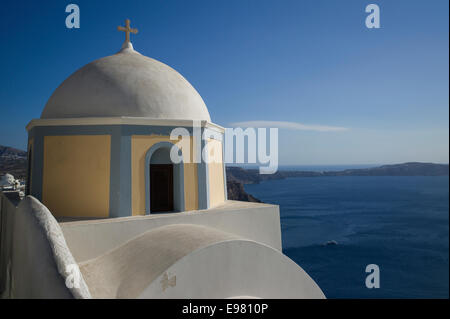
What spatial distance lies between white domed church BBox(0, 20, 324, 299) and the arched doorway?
0.02 metres

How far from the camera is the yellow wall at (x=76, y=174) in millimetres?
5777

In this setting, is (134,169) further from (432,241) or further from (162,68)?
(432,241)

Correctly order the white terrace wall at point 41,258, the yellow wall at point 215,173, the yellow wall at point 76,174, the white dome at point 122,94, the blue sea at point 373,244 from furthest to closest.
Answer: the blue sea at point 373,244 < the yellow wall at point 215,173 < the white dome at point 122,94 < the yellow wall at point 76,174 < the white terrace wall at point 41,258

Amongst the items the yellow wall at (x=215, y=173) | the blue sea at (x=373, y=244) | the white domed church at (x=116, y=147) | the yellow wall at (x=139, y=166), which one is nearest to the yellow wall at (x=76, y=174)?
the white domed church at (x=116, y=147)

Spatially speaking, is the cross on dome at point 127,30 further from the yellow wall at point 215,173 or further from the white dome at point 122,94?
the yellow wall at point 215,173

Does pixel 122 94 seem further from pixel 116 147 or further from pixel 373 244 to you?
pixel 373 244

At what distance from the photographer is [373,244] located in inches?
1656

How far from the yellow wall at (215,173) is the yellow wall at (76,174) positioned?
2063 mm

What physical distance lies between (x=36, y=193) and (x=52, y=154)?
763 mm

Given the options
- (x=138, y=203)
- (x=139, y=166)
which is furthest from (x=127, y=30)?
(x=138, y=203)

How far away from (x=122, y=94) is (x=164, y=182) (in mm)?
1917

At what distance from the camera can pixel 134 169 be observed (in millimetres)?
5844
